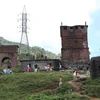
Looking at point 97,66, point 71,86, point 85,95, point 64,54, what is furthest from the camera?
point 64,54

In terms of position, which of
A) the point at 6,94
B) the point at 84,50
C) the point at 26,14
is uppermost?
the point at 26,14

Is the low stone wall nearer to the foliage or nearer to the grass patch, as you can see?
the grass patch

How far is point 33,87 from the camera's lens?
1097 inches

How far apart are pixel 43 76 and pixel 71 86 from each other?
18.4ft

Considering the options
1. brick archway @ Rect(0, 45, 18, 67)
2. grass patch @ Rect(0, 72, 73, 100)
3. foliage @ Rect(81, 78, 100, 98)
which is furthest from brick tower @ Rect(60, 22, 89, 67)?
foliage @ Rect(81, 78, 100, 98)

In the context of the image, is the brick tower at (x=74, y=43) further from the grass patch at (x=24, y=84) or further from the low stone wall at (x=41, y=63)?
the grass patch at (x=24, y=84)

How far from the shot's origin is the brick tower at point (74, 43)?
166ft

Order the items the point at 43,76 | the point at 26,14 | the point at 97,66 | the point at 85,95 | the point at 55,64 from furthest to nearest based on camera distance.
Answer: the point at 26,14
the point at 55,64
the point at 43,76
the point at 97,66
the point at 85,95

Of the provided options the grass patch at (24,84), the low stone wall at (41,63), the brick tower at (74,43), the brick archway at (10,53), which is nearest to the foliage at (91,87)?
the grass patch at (24,84)

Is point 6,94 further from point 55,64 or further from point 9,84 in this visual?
point 55,64

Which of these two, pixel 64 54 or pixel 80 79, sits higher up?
pixel 64 54

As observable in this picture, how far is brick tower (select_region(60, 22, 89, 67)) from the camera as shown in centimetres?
5073

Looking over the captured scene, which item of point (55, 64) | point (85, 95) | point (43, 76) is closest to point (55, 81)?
point (43, 76)

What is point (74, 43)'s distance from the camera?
A: 51875mm
